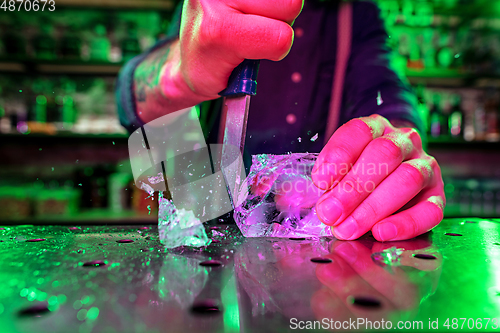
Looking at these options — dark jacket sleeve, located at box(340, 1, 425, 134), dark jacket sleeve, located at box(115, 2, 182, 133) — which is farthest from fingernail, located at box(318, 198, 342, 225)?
dark jacket sleeve, located at box(115, 2, 182, 133)

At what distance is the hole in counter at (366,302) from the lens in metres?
0.28

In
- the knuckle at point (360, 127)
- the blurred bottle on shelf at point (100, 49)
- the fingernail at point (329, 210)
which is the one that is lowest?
the fingernail at point (329, 210)

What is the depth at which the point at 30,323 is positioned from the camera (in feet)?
0.79

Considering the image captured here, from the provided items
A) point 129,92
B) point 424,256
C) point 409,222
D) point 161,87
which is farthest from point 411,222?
point 129,92

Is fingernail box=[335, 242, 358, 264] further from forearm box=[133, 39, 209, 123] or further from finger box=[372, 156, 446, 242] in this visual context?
forearm box=[133, 39, 209, 123]

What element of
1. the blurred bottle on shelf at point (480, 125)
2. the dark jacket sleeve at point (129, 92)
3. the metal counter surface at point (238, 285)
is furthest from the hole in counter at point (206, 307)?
the blurred bottle on shelf at point (480, 125)

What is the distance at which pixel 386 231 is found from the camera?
0.56 m

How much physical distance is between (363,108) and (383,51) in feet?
0.89

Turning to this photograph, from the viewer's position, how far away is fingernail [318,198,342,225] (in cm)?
54

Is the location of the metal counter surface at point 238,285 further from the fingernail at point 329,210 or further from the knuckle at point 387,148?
the knuckle at point 387,148

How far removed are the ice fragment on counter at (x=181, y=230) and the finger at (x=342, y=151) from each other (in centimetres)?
22

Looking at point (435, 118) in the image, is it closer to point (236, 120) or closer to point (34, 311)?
point (236, 120)

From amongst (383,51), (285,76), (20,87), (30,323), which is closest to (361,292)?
(30,323)

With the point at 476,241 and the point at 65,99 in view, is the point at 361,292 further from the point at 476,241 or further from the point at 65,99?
the point at 65,99
